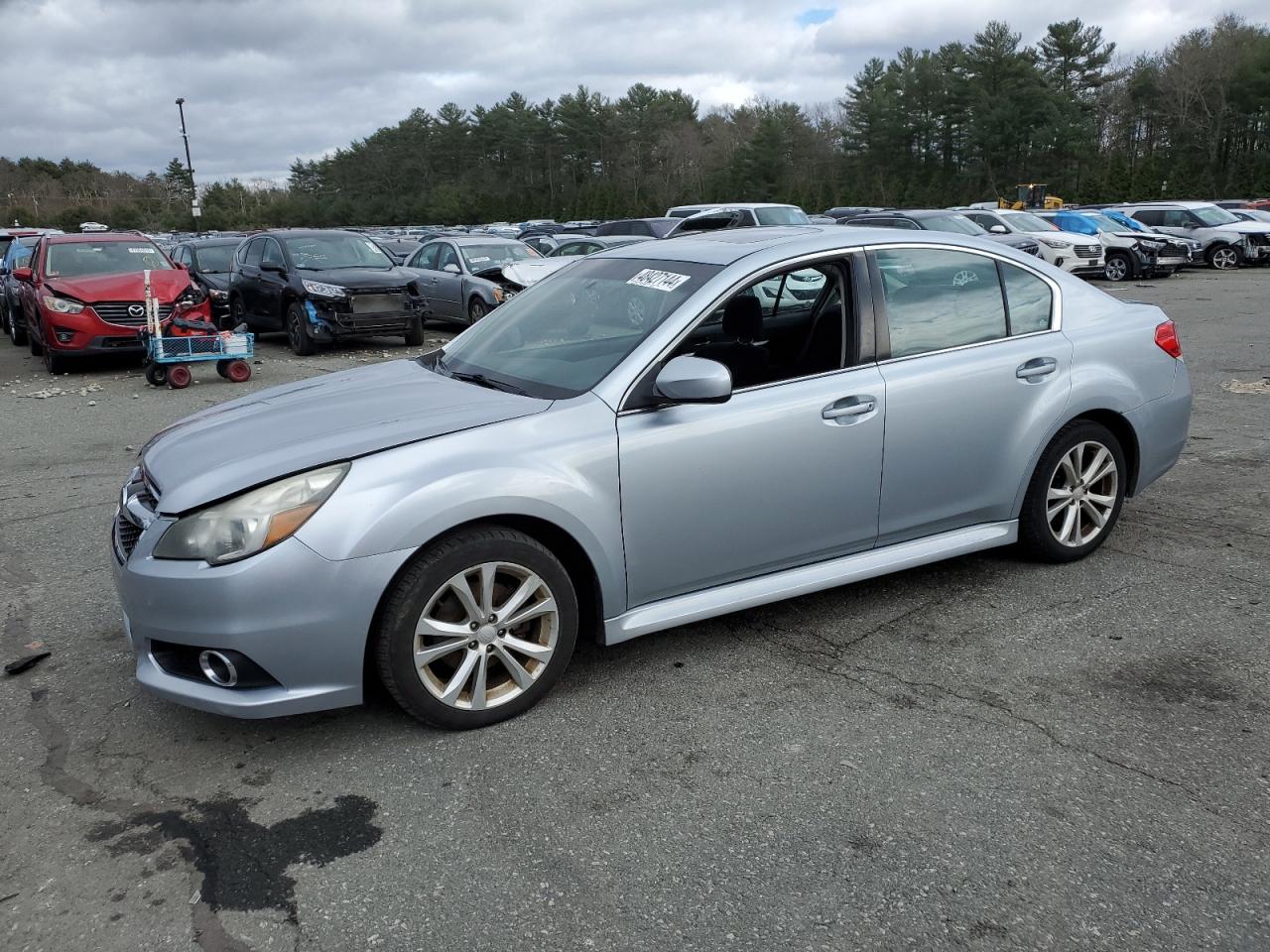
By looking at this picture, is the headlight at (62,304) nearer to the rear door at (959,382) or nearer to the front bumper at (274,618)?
the front bumper at (274,618)

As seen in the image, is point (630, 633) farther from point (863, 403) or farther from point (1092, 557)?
point (1092, 557)

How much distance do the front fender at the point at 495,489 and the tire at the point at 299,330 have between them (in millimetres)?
11563

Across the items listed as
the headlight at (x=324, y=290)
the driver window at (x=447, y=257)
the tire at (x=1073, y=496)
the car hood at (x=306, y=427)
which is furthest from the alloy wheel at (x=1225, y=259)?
the car hood at (x=306, y=427)

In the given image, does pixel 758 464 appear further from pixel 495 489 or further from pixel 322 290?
pixel 322 290

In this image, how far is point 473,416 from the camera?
12.0ft

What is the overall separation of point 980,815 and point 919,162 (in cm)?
6919

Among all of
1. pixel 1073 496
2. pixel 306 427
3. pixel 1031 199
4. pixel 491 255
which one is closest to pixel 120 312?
pixel 491 255

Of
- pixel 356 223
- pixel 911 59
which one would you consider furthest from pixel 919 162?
pixel 356 223

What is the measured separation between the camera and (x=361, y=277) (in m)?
14.2

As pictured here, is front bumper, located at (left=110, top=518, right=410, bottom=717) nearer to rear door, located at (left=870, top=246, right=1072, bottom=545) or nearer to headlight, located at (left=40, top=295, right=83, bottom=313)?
rear door, located at (left=870, top=246, right=1072, bottom=545)

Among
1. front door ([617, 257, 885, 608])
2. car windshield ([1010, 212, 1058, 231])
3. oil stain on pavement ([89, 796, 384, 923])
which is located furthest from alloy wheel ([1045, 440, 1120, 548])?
car windshield ([1010, 212, 1058, 231])

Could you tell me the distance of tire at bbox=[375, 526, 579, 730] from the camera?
3.36m

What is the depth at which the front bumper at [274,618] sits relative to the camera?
319 cm

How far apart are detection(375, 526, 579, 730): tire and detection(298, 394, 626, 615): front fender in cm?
11
